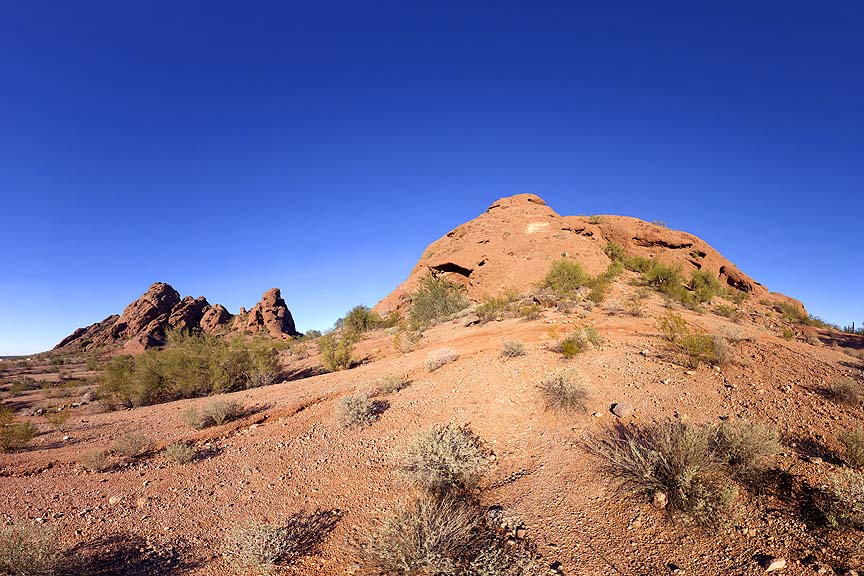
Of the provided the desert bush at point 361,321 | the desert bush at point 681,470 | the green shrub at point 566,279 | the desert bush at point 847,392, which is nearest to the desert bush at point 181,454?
the desert bush at point 681,470

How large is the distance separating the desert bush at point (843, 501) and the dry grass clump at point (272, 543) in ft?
15.3

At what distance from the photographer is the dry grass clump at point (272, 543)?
354cm

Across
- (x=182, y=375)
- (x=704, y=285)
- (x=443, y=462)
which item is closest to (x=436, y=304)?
(x=182, y=375)

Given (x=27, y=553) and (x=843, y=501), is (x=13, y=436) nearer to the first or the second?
(x=27, y=553)

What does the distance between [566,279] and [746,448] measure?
2018 centimetres

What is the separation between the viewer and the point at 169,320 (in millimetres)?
54688

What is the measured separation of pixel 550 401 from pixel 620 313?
9214mm

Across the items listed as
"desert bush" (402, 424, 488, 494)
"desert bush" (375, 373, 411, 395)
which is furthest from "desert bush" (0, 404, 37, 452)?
"desert bush" (402, 424, 488, 494)

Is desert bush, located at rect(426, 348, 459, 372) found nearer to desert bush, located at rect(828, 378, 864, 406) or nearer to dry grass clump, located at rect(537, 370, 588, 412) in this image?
dry grass clump, located at rect(537, 370, 588, 412)

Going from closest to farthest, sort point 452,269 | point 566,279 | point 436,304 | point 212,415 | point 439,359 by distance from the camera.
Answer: point 212,415 < point 439,359 < point 566,279 < point 436,304 < point 452,269

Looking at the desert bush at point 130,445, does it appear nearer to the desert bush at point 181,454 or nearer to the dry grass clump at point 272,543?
the desert bush at point 181,454

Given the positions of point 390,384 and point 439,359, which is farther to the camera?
point 439,359

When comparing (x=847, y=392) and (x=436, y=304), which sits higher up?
(x=436, y=304)

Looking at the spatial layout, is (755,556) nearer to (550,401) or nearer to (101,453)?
(550,401)
